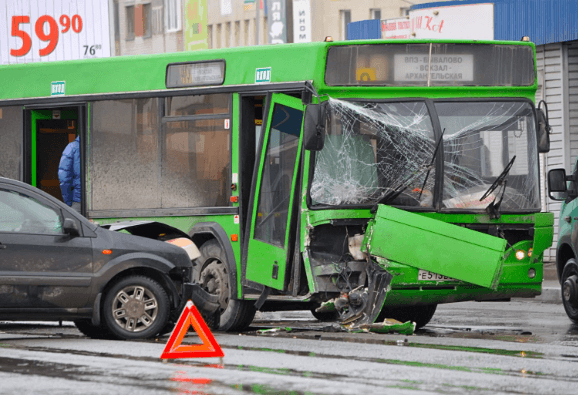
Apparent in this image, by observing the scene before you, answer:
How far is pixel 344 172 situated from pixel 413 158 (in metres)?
0.71

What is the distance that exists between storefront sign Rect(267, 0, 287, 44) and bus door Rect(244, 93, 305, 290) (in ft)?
123

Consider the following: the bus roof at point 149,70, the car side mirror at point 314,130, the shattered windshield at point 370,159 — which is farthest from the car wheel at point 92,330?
the bus roof at point 149,70

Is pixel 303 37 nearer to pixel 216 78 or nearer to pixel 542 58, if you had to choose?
pixel 542 58

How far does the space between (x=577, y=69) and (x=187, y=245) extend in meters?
15.0

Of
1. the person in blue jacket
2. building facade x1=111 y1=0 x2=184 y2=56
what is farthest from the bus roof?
building facade x1=111 y1=0 x2=184 y2=56

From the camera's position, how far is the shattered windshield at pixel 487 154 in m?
13.0

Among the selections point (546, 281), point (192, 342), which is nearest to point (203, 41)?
point (546, 281)

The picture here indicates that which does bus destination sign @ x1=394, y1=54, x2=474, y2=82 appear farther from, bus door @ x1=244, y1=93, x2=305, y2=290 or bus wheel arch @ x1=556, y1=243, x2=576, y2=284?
bus wheel arch @ x1=556, y1=243, x2=576, y2=284

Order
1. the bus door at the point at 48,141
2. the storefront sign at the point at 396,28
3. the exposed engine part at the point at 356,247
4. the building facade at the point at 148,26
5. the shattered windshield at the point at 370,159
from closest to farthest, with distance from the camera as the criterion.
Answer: the exposed engine part at the point at 356,247, the shattered windshield at the point at 370,159, the bus door at the point at 48,141, the storefront sign at the point at 396,28, the building facade at the point at 148,26

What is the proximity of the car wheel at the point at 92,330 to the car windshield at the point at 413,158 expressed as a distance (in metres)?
2.49

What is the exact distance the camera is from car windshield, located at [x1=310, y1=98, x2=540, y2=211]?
12.9 meters

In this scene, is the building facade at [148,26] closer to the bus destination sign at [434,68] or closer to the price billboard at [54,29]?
the price billboard at [54,29]

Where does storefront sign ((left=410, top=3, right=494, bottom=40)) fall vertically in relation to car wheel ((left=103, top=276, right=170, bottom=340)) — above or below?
above

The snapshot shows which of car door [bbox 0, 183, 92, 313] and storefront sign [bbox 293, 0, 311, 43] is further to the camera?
storefront sign [bbox 293, 0, 311, 43]
